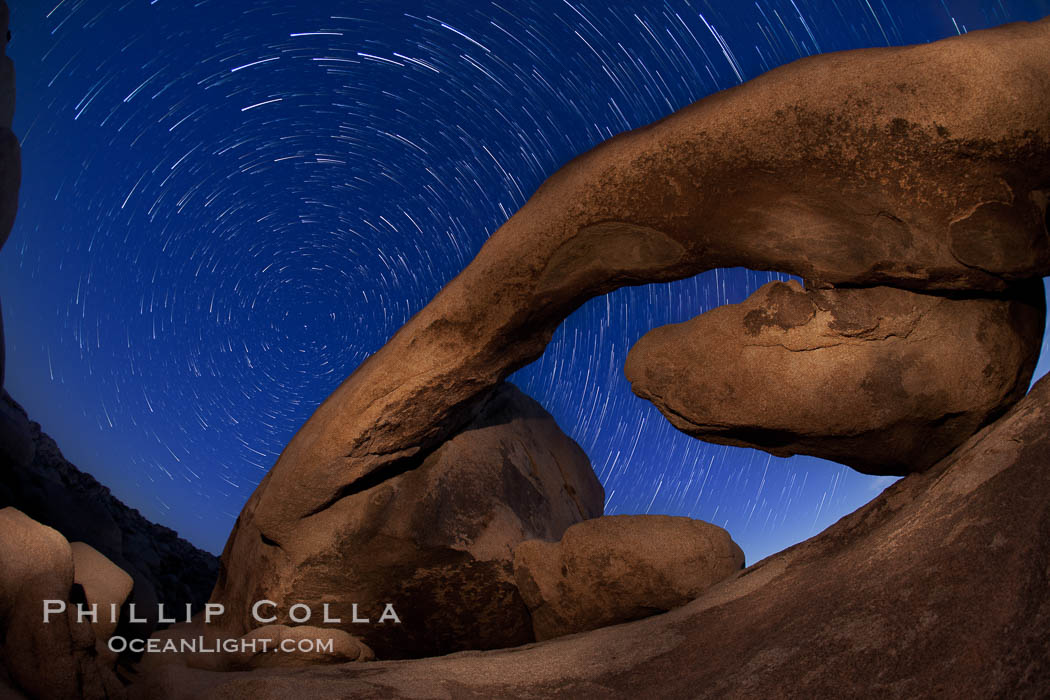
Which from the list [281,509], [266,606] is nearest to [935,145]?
[281,509]

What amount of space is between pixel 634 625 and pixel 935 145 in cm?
297

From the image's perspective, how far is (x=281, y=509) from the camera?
5.33m

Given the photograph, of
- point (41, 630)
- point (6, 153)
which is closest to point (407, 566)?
point (41, 630)

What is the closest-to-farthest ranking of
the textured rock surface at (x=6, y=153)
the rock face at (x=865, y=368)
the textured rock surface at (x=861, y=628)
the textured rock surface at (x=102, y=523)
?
the textured rock surface at (x=861, y=628)
the rock face at (x=865, y=368)
the textured rock surface at (x=6, y=153)
the textured rock surface at (x=102, y=523)

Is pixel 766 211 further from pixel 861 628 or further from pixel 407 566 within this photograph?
pixel 407 566

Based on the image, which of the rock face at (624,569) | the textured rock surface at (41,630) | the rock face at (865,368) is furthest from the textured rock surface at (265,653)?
the rock face at (865,368)

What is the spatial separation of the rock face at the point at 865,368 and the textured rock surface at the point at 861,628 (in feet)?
0.86

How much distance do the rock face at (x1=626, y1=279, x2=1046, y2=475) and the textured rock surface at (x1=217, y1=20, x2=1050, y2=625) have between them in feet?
0.73

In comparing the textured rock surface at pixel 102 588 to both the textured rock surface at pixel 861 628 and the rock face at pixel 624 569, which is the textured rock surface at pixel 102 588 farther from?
the rock face at pixel 624 569

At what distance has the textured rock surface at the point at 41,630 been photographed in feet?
11.1

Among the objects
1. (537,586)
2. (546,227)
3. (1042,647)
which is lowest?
(1042,647)

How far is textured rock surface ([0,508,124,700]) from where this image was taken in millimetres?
3373

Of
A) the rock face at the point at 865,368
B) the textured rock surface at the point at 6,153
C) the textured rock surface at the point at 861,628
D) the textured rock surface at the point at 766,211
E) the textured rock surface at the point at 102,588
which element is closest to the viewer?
the textured rock surface at the point at 861,628

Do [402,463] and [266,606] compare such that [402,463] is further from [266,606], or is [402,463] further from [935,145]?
[935,145]
